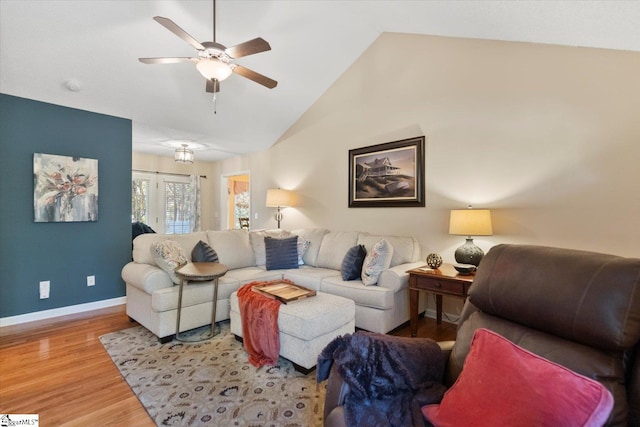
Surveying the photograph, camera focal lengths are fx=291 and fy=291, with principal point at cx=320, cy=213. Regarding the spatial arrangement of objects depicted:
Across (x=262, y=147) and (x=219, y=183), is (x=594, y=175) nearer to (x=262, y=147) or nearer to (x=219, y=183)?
(x=262, y=147)

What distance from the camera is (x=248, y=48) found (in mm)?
2156

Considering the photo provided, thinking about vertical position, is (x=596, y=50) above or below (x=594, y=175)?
above

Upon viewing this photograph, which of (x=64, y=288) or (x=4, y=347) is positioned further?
(x=64, y=288)

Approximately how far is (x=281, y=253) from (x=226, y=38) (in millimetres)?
2464

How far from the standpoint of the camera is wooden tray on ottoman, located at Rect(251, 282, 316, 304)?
2.35 meters

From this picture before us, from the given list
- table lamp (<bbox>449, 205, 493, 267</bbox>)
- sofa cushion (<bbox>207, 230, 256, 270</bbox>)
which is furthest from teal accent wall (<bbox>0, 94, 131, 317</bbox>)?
table lamp (<bbox>449, 205, 493, 267</bbox>)

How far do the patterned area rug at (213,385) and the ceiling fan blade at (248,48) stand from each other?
94.2 inches

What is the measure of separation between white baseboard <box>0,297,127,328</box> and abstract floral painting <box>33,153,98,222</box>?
1.03 m

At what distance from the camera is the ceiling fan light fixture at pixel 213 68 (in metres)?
2.21

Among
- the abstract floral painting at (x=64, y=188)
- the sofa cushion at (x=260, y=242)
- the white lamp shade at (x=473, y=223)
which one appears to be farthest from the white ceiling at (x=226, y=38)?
the sofa cushion at (x=260, y=242)

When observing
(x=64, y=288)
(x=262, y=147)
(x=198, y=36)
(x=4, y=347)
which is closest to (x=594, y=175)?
(x=198, y=36)

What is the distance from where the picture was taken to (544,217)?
2.55 meters

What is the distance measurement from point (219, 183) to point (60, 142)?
363cm

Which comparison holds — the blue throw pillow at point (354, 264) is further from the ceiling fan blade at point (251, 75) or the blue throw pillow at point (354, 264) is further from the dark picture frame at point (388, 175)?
the ceiling fan blade at point (251, 75)
